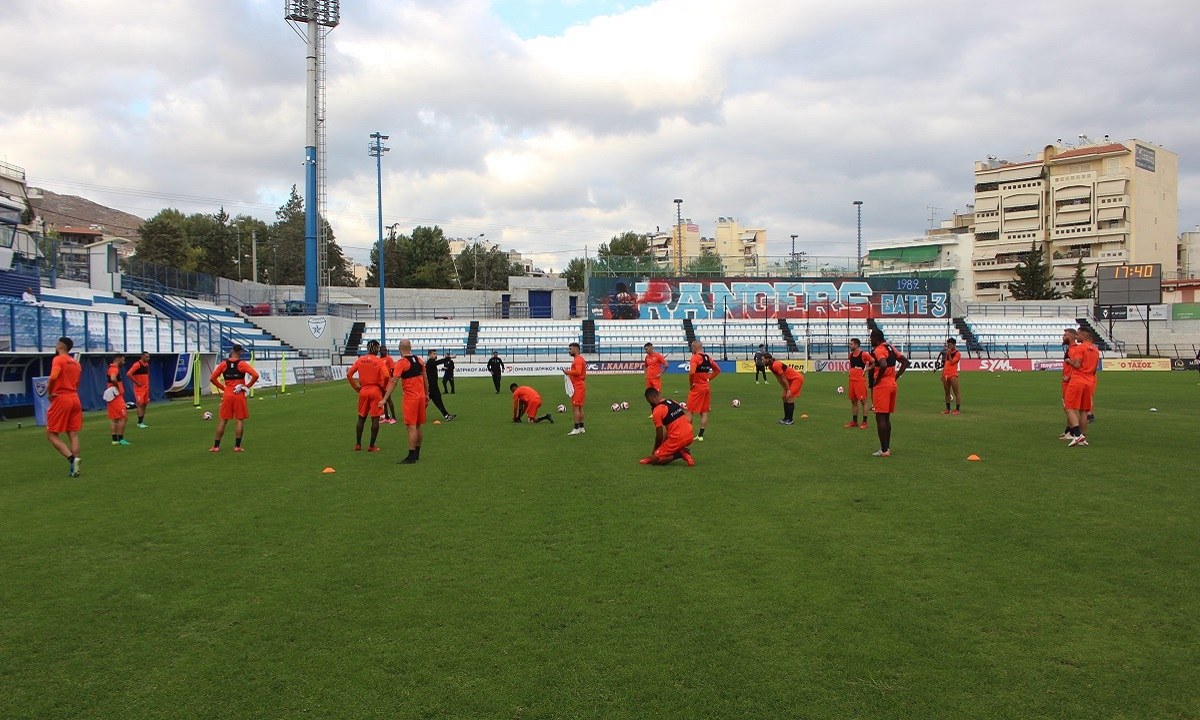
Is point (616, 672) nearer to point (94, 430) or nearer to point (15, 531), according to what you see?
point (15, 531)

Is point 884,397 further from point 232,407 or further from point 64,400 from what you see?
point 64,400

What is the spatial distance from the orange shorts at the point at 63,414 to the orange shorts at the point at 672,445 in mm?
8402

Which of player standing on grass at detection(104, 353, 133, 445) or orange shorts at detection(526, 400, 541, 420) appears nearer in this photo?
player standing on grass at detection(104, 353, 133, 445)

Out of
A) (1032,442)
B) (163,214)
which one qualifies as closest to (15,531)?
(1032,442)

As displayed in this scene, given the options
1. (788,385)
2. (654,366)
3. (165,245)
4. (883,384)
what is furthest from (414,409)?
(165,245)

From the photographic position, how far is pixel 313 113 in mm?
49406

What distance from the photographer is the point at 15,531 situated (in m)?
8.05

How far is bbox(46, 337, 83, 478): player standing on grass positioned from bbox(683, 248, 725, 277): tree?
175 feet

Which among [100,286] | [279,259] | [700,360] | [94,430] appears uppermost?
[279,259]

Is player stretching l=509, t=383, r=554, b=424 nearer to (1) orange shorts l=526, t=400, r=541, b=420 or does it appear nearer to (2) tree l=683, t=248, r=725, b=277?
(1) orange shorts l=526, t=400, r=541, b=420

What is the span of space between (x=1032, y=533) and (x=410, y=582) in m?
5.67

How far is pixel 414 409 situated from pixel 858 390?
930cm

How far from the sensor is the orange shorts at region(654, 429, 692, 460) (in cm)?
1155

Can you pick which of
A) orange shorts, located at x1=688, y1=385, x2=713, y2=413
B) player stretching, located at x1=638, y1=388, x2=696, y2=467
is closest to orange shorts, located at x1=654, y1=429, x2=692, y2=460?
player stretching, located at x1=638, y1=388, x2=696, y2=467
